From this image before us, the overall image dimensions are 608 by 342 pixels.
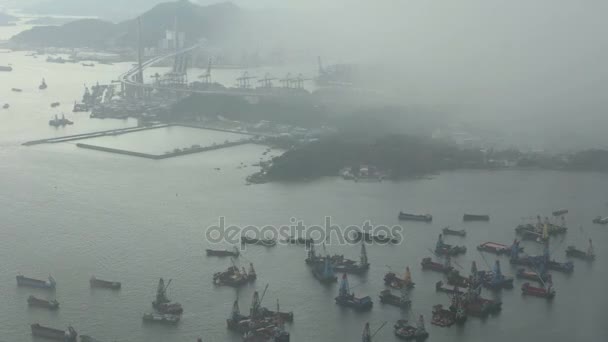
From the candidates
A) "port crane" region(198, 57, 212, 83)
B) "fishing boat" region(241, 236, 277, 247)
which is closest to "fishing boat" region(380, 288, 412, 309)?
"fishing boat" region(241, 236, 277, 247)

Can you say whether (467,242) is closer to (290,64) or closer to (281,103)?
(281,103)

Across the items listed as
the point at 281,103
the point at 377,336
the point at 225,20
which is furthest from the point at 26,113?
the point at 225,20

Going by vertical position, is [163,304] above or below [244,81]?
below

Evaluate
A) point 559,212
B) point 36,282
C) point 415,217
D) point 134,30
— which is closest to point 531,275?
point 415,217

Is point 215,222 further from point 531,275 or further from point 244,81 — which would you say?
point 244,81

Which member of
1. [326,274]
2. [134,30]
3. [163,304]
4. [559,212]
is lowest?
[163,304]

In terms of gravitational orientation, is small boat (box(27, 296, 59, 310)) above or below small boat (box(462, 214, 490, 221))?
below

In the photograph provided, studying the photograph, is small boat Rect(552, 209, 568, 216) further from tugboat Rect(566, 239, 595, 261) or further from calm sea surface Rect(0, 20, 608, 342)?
tugboat Rect(566, 239, 595, 261)
